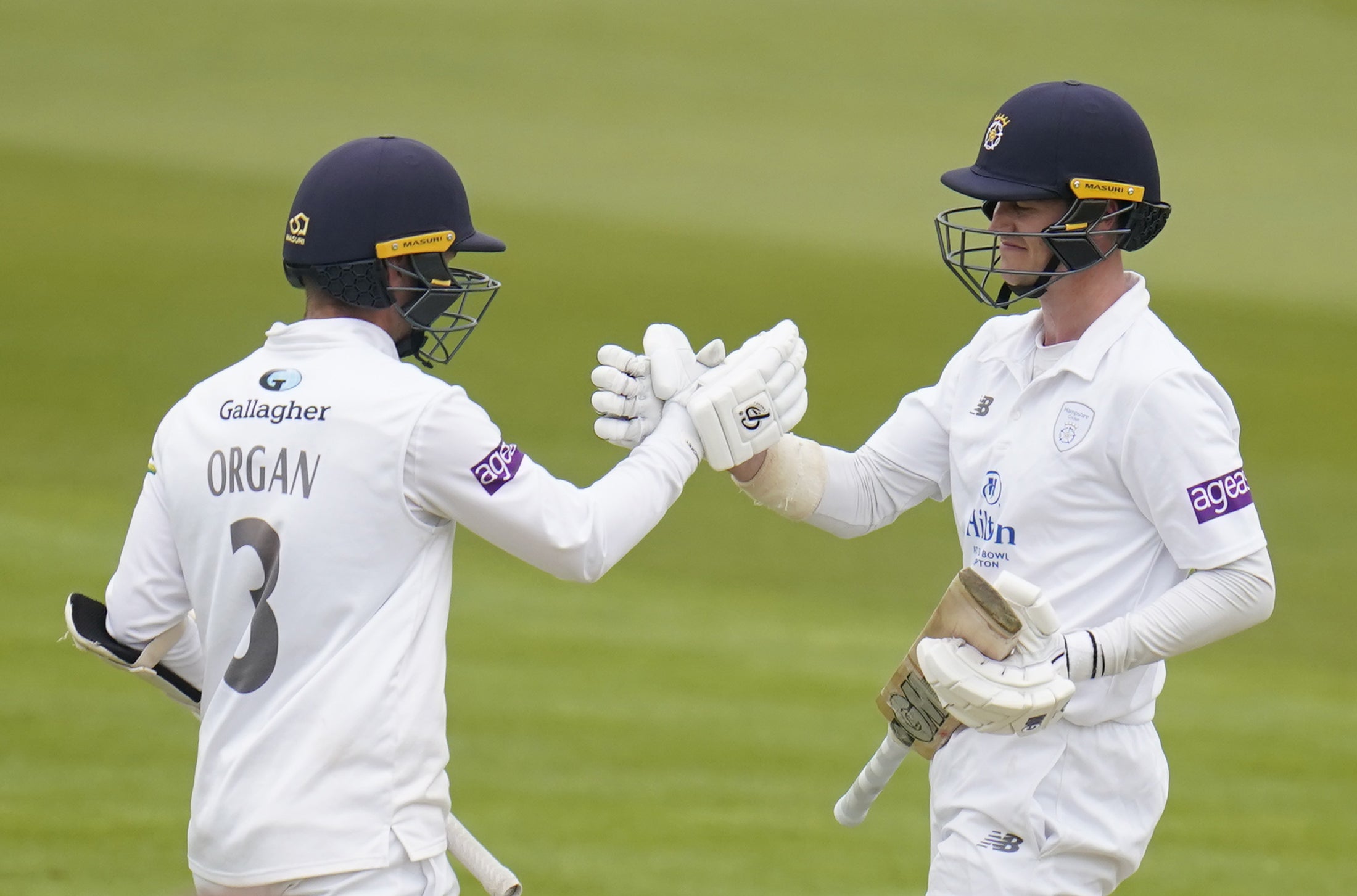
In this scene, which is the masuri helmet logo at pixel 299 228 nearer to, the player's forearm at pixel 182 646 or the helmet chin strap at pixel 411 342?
the helmet chin strap at pixel 411 342

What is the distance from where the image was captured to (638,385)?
388 centimetres

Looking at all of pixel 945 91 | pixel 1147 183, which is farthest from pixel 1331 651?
pixel 945 91

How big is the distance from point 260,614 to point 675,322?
1387 centimetres

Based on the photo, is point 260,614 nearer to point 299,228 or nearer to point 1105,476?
point 299,228

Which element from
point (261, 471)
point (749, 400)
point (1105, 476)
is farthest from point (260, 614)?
point (1105, 476)

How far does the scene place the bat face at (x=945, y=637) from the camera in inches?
132

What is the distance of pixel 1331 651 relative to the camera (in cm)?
1080

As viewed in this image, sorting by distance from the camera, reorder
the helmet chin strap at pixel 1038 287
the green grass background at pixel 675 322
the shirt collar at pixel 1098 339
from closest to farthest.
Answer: the shirt collar at pixel 1098 339
the helmet chin strap at pixel 1038 287
the green grass background at pixel 675 322

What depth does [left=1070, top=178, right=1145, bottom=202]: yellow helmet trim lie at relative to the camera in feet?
11.9

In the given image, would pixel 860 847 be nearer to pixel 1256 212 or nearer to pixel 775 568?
pixel 775 568

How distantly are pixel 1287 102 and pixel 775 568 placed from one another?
58.6 ft

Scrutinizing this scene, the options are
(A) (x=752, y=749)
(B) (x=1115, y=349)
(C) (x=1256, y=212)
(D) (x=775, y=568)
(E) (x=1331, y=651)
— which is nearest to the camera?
(B) (x=1115, y=349)

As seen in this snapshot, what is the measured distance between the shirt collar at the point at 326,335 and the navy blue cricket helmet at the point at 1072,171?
1.21m

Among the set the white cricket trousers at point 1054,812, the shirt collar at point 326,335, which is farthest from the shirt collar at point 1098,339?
the shirt collar at point 326,335
